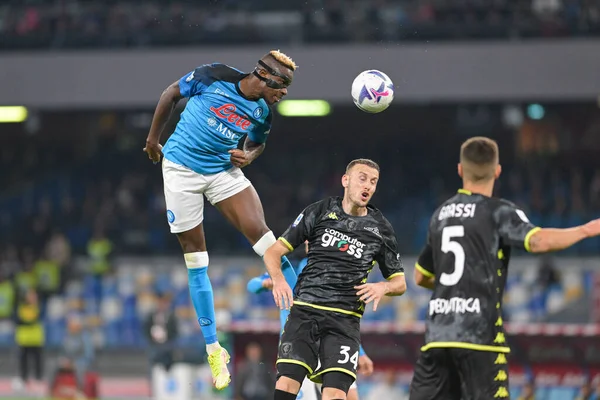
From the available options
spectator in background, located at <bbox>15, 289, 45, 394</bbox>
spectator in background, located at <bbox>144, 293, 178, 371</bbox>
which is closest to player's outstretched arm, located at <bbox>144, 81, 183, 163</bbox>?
spectator in background, located at <bbox>144, 293, 178, 371</bbox>

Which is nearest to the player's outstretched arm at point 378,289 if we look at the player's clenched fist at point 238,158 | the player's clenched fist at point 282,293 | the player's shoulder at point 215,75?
the player's clenched fist at point 282,293

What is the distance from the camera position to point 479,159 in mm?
5898

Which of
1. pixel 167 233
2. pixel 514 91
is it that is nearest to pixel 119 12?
pixel 167 233

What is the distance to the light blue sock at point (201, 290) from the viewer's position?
8.23 metres

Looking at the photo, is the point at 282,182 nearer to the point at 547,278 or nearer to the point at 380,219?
the point at 547,278

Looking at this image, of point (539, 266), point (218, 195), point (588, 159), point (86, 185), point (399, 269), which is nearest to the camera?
point (399, 269)

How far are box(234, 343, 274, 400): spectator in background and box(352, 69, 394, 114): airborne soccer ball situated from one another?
6075 mm

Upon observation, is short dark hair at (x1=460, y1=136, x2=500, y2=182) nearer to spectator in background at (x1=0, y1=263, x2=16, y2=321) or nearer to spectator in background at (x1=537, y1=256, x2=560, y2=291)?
spectator in background at (x1=537, y1=256, x2=560, y2=291)

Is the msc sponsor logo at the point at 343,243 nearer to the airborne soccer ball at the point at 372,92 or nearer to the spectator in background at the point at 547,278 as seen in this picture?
the airborne soccer ball at the point at 372,92

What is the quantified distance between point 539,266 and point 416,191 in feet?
→ 11.9

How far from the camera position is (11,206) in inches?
966

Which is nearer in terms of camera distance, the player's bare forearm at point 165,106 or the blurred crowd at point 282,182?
the player's bare forearm at point 165,106

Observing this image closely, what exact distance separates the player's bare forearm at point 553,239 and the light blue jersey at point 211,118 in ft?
10.6

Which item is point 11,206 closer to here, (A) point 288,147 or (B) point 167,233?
(B) point 167,233
